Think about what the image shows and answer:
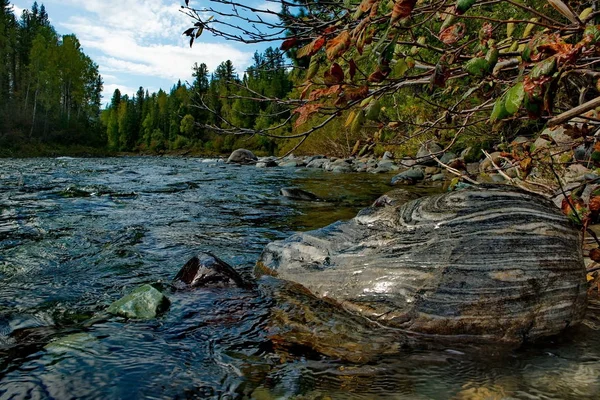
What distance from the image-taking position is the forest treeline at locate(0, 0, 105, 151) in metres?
42.5

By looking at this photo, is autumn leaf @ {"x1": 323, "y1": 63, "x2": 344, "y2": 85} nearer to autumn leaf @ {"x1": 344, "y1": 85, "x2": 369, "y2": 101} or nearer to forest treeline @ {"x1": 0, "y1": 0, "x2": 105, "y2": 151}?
autumn leaf @ {"x1": 344, "y1": 85, "x2": 369, "y2": 101}

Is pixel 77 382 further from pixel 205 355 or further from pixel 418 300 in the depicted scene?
pixel 418 300

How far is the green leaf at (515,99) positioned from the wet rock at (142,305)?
254cm

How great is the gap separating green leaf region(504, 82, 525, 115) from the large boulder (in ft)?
5.15

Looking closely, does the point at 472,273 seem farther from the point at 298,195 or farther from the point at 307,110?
the point at 298,195

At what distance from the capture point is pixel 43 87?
158ft

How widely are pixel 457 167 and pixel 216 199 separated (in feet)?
23.7

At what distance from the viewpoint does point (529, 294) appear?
2.50m

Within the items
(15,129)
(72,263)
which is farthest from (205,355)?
(15,129)

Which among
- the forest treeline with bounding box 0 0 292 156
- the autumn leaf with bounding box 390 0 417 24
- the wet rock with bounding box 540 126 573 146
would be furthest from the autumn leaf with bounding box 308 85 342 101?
the forest treeline with bounding box 0 0 292 156

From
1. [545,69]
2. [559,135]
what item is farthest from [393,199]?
[545,69]

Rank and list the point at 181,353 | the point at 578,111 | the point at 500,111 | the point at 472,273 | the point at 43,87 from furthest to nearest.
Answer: the point at 43,87, the point at 472,273, the point at 181,353, the point at 578,111, the point at 500,111

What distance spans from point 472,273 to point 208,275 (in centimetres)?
210

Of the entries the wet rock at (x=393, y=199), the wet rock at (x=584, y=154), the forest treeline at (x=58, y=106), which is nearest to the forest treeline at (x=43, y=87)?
the forest treeline at (x=58, y=106)
